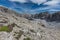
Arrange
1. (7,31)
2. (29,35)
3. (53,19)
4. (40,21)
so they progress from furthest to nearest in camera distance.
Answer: (53,19), (40,21), (29,35), (7,31)

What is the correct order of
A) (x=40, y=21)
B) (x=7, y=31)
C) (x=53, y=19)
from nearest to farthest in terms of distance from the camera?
(x=7, y=31) < (x=40, y=21) < (x=53, y=19)

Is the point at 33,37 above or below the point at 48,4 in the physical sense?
below

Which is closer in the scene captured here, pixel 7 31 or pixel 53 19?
pixel 7 31

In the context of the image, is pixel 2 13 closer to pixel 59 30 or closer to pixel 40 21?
pixel 40 21

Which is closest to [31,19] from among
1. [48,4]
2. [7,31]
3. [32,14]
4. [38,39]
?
[32,14]

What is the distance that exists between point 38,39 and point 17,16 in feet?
31.7

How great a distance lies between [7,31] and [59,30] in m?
26.7

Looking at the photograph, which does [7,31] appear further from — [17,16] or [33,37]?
[17,16]

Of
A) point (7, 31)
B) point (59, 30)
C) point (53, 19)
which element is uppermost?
point (7, 31)

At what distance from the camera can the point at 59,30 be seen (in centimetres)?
5094

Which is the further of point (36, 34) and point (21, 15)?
point (21, 15)

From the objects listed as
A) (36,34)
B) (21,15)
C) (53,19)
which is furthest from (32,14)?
(53,19)

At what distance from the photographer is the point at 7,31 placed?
2702cm

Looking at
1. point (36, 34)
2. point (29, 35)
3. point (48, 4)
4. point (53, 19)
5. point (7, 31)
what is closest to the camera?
point (7, 31)
